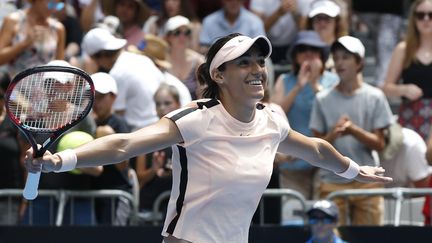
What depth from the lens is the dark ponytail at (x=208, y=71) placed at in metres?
5.96

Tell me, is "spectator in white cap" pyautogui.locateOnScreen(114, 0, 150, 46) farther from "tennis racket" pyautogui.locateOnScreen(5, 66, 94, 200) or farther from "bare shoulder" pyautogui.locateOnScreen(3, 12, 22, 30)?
"tennis racket" pyautogui.locateOnScreen(5, 66, 94, 200)

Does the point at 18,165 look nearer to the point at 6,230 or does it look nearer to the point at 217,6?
the point at 6,230

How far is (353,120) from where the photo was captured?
960 centimetres

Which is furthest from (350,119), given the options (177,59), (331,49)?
(177,59)

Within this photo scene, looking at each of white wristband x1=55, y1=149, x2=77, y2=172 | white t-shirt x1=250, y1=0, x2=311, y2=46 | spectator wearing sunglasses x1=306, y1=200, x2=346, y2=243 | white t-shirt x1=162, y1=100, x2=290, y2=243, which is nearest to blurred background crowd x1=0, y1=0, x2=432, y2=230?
white t-shirt x1=250, y1=0, x2=311, y2=46

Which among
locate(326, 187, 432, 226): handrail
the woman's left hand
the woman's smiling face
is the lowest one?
locate(326, 187, 432, 226): handrail

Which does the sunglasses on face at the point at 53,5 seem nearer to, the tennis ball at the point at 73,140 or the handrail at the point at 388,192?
the tennis ball at the point at 73,140

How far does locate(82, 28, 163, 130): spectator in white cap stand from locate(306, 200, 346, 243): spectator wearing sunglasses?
6.58 feet

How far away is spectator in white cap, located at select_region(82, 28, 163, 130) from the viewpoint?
10195mm

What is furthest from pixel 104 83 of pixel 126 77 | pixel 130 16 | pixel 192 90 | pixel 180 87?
pixel 130 16

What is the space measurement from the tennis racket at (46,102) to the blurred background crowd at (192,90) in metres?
2.45

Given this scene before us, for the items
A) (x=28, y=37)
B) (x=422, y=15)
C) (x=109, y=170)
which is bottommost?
(x=109, y=170)

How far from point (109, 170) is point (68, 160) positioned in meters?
4.03

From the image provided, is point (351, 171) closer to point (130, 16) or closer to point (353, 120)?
point (353, 120)
